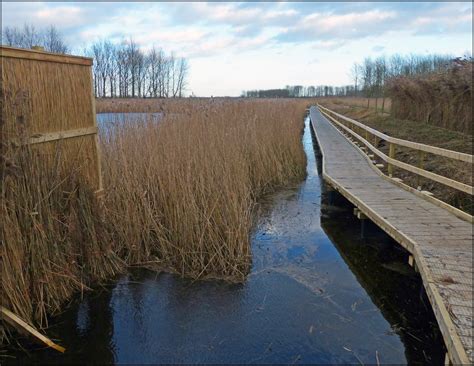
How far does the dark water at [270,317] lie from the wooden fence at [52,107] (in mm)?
1433

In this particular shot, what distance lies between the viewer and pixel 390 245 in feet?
19.4

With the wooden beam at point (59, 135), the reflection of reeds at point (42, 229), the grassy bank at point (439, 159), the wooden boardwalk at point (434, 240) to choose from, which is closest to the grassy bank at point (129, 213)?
the reflection of reeds at point (42, 229)

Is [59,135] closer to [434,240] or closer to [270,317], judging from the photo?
[270,317]

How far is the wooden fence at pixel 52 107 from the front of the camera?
3.40 metres

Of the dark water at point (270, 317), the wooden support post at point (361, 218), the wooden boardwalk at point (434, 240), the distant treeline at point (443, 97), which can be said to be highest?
the distant treeline at point (443, 97)

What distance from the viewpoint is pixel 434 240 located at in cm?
446

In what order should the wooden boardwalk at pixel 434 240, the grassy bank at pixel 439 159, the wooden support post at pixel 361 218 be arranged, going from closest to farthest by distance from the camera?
the wooden boardwalk at pixel 434 240, the wooden support post at pixel 361 218, the grassy bank at pixel 439 159

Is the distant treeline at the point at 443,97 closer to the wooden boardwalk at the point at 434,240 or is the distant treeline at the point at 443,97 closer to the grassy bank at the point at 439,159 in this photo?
the grassy bank at the point at 439,159

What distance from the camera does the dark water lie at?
11.1 feet

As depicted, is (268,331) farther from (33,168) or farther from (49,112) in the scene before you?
(49,112)

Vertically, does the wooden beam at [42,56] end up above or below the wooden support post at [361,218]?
above

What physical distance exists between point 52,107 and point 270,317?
2.83 meters

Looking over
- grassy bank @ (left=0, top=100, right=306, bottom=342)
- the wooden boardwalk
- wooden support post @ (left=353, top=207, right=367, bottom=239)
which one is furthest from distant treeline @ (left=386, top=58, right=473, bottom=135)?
grassy bank @ (left=0, top=100, right=306, bottom=342)

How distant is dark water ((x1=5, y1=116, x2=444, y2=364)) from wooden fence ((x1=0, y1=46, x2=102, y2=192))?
1.43 m
